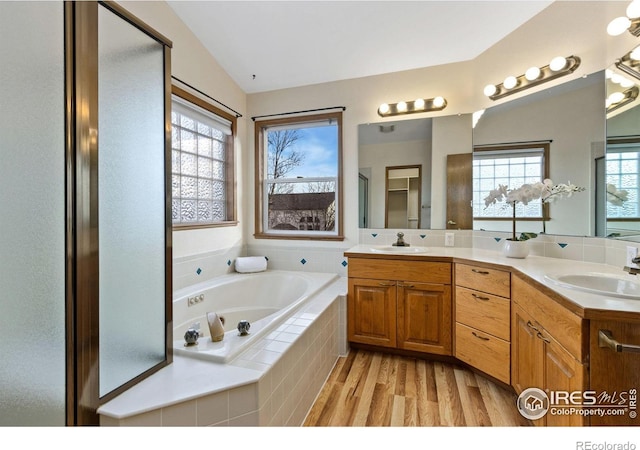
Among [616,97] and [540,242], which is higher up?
[616,97]

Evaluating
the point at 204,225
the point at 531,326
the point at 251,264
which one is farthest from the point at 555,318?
the point at 204,225

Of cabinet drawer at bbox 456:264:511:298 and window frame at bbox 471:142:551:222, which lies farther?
window frame at bbox 471:142:551:222

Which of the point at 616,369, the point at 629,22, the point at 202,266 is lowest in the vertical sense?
the point at 616,369

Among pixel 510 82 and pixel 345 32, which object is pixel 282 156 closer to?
pixel 345 32

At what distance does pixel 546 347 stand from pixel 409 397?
2.71 feet

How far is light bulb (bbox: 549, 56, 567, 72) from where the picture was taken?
5.92 feet

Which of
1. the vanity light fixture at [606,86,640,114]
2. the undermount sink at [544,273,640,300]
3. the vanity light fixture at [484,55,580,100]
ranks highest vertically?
the vanity light fixture at [484,55,580,100]

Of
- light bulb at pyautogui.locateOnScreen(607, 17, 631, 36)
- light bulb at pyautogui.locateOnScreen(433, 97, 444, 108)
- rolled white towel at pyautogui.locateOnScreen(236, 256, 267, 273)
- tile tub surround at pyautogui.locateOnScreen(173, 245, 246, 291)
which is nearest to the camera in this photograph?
light bulb at pyautogui.locateOnScreen(607, 17, 631, 36)

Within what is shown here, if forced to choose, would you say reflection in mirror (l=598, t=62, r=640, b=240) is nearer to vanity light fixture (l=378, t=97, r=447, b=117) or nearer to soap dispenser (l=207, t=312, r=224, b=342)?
vanity light fixture (l=378, t=97, r=447, b=117)

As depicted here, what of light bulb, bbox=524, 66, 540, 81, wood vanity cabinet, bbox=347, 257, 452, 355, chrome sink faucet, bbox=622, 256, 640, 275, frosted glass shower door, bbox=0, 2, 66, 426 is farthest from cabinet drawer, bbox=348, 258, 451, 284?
frosted glass shower door, bbox=0, 2, 66, 426

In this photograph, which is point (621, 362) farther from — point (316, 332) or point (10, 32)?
point (10, 32)

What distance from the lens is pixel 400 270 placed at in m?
2.08

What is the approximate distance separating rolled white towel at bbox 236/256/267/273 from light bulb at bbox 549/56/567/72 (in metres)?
2.80

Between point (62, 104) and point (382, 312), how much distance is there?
2.14 meters
